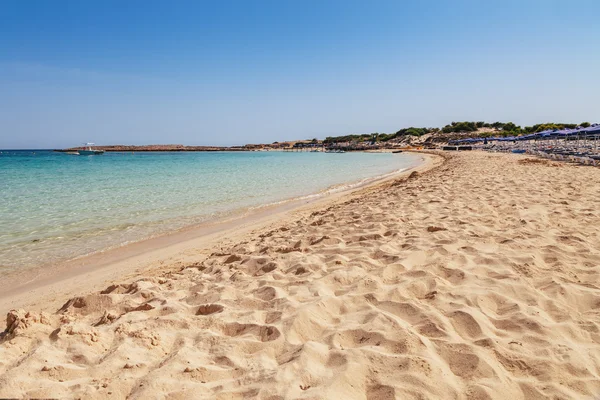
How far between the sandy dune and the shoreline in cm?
125

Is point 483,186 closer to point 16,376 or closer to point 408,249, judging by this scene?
point 408,249

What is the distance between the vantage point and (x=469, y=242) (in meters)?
4.61

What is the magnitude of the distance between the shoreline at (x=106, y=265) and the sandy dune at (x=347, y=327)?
125 centimetres

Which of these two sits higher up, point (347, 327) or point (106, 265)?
point (347, 327)

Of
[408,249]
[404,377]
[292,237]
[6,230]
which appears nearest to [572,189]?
[408,249]

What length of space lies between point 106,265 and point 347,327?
4.98 m

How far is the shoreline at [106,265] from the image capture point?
4.89 m

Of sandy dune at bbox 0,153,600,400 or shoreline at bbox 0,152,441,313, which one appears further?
shoreline at bbox 0,152,441,313

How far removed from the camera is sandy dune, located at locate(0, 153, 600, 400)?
2.14m

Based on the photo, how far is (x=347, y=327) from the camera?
9.07 ft

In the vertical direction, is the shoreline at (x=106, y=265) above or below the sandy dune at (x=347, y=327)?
below

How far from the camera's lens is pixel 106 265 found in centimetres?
607

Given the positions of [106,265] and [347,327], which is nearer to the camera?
[347,327]

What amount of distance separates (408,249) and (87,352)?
355cm
